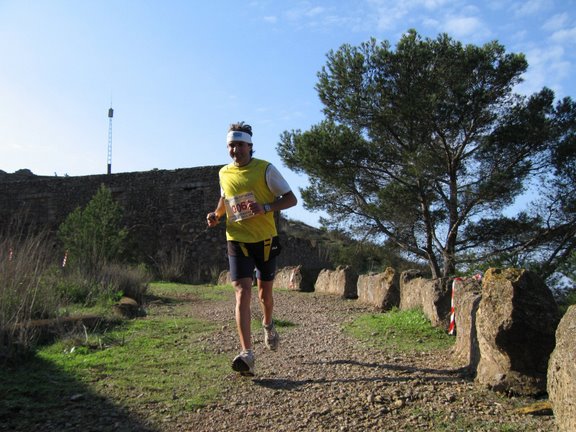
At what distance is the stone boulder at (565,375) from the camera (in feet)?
7.72

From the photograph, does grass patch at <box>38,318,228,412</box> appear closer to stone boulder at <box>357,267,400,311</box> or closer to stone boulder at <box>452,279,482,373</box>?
stone boulder at <box>452,279,482,373</box>

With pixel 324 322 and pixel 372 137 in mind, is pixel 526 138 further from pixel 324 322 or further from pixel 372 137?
pixel 324 322

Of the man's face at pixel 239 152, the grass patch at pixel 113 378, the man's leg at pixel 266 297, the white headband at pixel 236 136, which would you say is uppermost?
the white headband at pixel 236 136

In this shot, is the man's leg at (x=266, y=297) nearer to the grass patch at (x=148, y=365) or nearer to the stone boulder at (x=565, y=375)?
the grass patch at (x=148, y=365)

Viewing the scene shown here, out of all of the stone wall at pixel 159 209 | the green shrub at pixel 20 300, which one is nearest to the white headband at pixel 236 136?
the green shrub at pixel 20 300

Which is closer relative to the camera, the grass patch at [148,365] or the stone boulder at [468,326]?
the grass patch at [148,365]

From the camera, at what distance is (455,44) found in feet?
49.0

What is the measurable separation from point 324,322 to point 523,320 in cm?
347

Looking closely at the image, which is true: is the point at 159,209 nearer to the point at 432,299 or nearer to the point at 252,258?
the point at 432,299

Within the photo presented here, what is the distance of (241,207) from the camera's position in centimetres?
413

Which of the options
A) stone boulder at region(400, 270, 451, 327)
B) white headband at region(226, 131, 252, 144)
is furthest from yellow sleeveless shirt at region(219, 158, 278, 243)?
stone boulder at region(400, 270, 451, 327)

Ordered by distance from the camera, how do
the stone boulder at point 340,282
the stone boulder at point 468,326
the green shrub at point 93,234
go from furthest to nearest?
the green shrub at point 93,234, the stone boulder at point 340,282, the stone boulder at point 468,326

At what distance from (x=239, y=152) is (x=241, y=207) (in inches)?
16.9

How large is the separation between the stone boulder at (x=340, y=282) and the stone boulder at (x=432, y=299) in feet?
9.60
